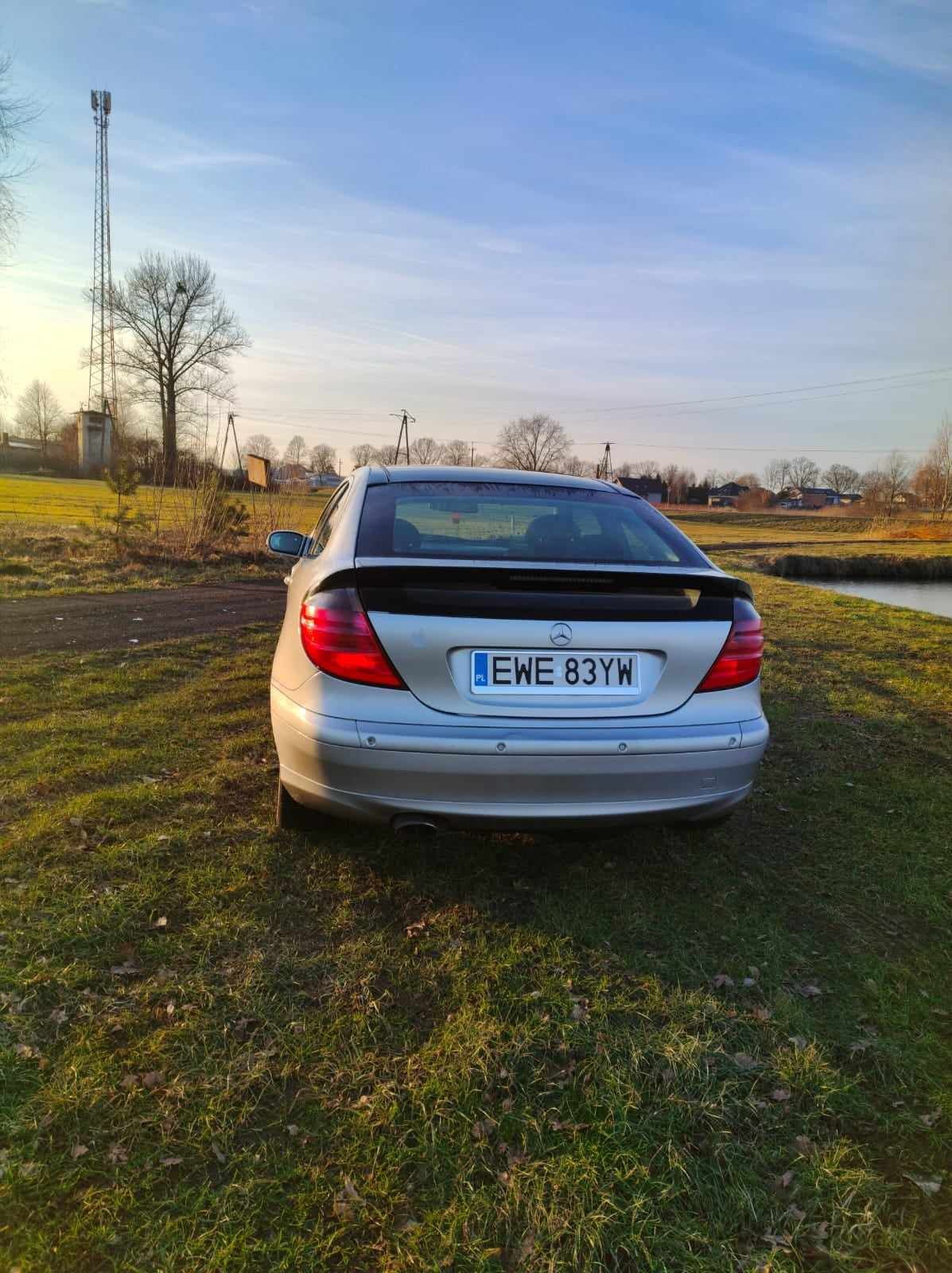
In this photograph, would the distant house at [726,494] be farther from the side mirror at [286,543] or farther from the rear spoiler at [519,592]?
the rear spoiler at [519,592]

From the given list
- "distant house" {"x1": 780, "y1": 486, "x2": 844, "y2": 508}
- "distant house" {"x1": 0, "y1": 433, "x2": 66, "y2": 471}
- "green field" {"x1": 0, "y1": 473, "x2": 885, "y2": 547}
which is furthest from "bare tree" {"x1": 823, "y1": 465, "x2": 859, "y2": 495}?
"distant house" {"x1": 0, "y1": 433, "x2": 66, "y2": 471}

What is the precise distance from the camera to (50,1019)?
2.20m

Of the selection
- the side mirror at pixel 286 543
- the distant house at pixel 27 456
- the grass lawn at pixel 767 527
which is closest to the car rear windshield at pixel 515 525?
the side mirror at pixel 286 543

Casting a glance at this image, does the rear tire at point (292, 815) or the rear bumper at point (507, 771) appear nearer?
the rear bumper at point (507, 771)

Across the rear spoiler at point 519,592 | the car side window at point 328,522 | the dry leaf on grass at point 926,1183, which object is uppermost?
the car side window at point 328,522

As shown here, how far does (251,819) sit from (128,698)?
8.32 ft

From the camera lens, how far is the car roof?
3637 mm

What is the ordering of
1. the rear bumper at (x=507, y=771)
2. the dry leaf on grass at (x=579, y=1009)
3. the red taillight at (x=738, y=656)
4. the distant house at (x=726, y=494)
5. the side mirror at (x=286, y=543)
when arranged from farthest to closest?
the distant house at (x=726, y=494) → the side mirror at (x=286, y=543) → the red taillight at (x=738, y=656) → the rear bumper at (x=507, y=771) → the dry leaf on grass at (x=579, y=1009)

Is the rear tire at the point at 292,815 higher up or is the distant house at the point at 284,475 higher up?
the distant house at the point at 284,475

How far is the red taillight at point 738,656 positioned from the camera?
2.66 meters

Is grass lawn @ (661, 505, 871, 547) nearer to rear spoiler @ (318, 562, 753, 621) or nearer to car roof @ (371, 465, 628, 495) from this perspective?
car roof @ (371, 465, 628, 495)

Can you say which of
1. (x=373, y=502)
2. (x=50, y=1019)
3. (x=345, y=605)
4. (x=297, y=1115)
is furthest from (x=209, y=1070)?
(x=373, y=502)

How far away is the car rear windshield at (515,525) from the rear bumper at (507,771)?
25.5 inches

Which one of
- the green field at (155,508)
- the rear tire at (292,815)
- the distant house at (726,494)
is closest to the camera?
the rear tire at (292,815)
